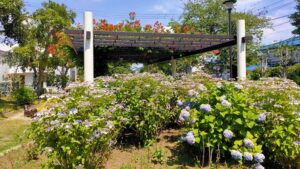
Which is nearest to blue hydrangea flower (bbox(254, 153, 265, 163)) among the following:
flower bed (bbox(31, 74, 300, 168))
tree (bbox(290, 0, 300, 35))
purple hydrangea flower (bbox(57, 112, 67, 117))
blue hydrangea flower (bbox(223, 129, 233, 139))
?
flower bed (bbox(31, 74, 300, 168))

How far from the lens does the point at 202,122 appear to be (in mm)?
3543

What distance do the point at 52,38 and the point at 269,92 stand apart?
49.2ft

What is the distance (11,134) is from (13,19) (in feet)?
24.4

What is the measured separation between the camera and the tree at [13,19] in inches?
480

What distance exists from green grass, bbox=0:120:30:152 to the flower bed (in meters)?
1.84

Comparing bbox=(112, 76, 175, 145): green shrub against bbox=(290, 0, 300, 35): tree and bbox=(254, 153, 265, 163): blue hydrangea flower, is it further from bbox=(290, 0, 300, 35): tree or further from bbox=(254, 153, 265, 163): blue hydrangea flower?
bbox=(290, 0, 300, 35): tree

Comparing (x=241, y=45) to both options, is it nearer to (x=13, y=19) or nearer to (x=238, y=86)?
(x=238, y=86)

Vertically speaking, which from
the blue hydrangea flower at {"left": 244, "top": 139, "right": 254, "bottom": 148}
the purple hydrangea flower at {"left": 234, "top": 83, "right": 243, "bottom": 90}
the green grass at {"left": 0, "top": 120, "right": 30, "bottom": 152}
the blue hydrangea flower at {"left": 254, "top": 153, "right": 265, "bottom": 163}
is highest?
the purple hydrangea flower at {"left": 234, "top": 83, "right": 243, "bottom": 90}

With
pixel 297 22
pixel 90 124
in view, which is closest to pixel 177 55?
pixel 90 124

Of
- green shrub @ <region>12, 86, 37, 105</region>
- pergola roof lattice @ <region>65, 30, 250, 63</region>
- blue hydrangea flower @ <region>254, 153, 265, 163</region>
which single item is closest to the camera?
blue hydrangea flower @ <region>254, 153, 265, 163</region>

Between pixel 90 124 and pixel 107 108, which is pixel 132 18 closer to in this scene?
pixel 107 108

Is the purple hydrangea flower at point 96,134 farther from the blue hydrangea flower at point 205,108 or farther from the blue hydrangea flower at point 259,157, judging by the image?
the blue hydrangea flower at point 259,157

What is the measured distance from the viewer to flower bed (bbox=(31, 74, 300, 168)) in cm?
293

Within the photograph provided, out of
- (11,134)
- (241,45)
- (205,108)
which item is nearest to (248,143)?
(205,108)
